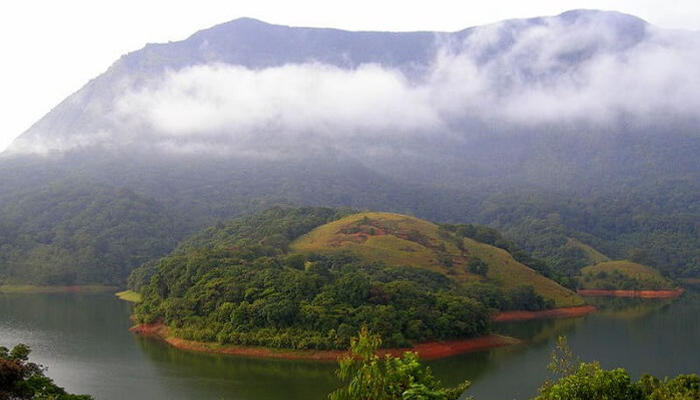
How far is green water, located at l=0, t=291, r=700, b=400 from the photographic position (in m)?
45.3

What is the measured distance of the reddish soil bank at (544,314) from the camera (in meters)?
81.0

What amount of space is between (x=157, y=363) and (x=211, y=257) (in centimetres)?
2079

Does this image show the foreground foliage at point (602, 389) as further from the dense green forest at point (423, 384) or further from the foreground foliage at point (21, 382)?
the foreground foliage at point (21, 382)

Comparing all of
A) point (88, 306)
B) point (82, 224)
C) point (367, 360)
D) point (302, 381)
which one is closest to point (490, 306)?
point (302, 381)

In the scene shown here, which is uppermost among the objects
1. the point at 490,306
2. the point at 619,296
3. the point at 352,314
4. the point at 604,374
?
the point at 604,374

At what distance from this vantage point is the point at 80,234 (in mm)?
133250

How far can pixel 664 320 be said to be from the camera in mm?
82438

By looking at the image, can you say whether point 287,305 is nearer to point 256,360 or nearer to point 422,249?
point 256,360

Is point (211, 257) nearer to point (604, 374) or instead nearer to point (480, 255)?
point (480, 255)

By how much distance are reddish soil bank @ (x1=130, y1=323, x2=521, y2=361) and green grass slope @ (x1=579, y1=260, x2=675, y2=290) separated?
189 feet

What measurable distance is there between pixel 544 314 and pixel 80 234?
91.9 metres

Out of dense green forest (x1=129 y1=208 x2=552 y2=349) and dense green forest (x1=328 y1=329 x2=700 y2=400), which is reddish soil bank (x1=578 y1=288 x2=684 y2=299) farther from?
dense green forest (x1=328 y1=329 x2=700 y2=400)

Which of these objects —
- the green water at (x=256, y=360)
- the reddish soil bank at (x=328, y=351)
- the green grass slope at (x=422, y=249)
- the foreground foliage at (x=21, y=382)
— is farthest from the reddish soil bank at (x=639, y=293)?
the foreground foliage at (x=21, y=382)

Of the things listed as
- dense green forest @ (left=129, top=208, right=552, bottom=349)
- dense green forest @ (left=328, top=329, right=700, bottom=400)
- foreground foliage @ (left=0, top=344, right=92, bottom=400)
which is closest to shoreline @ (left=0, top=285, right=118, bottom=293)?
dense green forest @ (left=129, top=208, right=552, bottom=349)
